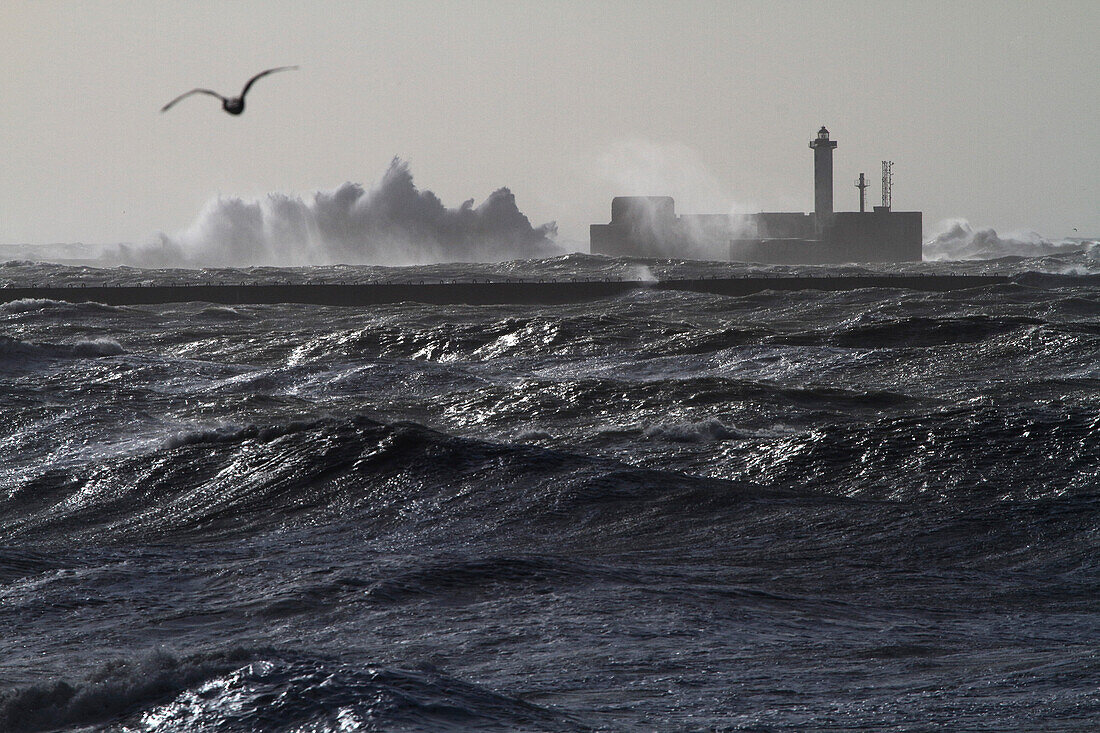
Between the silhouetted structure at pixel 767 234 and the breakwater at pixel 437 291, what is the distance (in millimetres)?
43312

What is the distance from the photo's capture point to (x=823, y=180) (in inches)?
3976

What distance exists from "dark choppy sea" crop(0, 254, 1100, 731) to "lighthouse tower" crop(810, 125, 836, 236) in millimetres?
65717

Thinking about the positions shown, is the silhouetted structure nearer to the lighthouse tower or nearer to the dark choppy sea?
the lighthouse tower

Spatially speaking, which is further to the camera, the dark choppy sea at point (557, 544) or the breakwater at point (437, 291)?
the breakwater at point (437, 291)

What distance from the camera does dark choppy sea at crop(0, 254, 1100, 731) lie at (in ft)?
28.9

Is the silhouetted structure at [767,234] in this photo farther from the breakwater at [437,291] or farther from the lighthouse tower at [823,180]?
the breakwater at [437,291]

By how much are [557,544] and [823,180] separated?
9005 cm

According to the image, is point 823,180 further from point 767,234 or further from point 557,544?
point 557,544

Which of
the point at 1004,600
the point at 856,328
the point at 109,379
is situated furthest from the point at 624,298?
the point at 1004,600

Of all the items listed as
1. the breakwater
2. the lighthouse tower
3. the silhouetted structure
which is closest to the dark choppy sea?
the breakwater

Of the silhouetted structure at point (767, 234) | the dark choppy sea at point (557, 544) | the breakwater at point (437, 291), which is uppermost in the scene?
the silhouetted structure at point (767, 234)

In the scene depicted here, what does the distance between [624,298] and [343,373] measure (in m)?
27.4

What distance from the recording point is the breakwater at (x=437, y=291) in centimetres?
5588

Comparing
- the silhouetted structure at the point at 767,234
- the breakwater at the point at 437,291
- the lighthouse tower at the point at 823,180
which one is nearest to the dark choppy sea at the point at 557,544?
the breakwater at the point at 437,291
